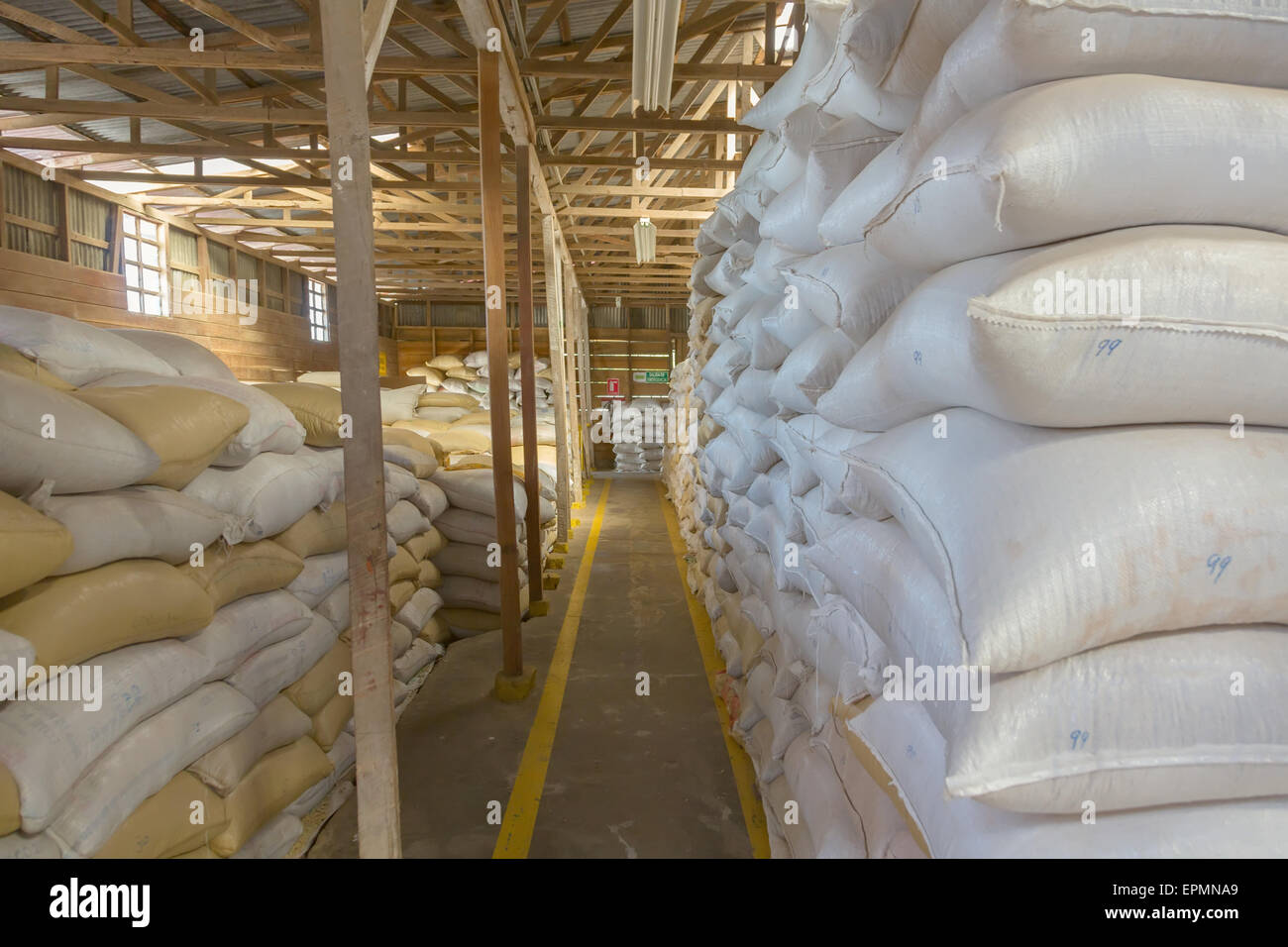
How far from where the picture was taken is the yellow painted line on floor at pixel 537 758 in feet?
9.50

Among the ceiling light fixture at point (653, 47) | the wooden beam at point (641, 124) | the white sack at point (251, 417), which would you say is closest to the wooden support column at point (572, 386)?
the wooden beam at point (641, 124)

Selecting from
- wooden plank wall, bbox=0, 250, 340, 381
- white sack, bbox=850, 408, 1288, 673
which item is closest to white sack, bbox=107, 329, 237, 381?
white sack, bbox=850, 408, 1288, 673

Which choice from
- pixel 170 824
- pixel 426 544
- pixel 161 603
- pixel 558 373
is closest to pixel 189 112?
pixel 426 544

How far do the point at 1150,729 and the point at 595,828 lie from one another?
7.64 feet

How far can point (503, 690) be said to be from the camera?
13.9 ft

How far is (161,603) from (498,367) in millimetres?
2489

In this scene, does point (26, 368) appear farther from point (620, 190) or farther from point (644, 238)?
point (620, 190)

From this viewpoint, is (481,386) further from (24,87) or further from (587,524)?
(24,87)

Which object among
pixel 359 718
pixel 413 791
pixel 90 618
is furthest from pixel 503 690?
pixel 90 618

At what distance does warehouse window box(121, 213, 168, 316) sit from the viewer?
809 cm

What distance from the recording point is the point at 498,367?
4340 mm

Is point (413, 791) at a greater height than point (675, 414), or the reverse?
point (675, 414)

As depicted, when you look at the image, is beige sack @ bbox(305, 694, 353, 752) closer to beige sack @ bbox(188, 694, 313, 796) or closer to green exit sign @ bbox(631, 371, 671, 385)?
beige sack @ bbox(188, 694, 313, 796)

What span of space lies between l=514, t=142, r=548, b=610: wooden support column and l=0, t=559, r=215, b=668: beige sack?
10.8 feet
